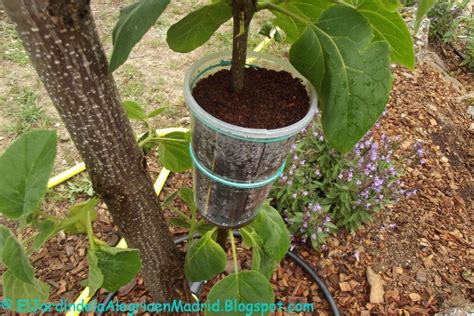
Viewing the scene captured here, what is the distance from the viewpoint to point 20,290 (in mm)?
753

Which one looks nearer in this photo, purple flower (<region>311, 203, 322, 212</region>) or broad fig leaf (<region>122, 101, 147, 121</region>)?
broad fig leaf (<region>122, 101, 147, 121</region>)

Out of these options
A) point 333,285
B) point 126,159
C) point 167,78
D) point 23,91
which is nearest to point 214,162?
point 126,159

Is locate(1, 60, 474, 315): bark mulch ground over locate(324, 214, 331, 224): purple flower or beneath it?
beneath

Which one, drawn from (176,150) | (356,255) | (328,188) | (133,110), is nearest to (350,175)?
(328,188)

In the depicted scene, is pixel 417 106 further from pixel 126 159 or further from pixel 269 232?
pixel 126 159

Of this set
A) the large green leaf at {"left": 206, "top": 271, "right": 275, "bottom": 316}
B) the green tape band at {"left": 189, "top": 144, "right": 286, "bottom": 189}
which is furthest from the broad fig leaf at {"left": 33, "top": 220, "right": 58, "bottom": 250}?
the large green leaf at {"left": 206, "top": 271, "right": 275, "bottom": 316}

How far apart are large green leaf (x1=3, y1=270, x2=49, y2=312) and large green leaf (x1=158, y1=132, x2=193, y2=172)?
41 centimetres

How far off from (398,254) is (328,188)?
0.46m

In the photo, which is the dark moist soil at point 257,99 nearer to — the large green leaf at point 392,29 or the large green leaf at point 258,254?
the large green leaf at point 392,29

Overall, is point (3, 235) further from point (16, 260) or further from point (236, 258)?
point (236, 258)

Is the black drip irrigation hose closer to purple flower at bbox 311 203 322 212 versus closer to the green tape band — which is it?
purple flower at bbox 311 203 322 212

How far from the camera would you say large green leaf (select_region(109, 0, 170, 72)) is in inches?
21.2

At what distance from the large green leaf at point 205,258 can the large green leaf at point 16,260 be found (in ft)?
1.42

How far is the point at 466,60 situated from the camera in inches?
136
